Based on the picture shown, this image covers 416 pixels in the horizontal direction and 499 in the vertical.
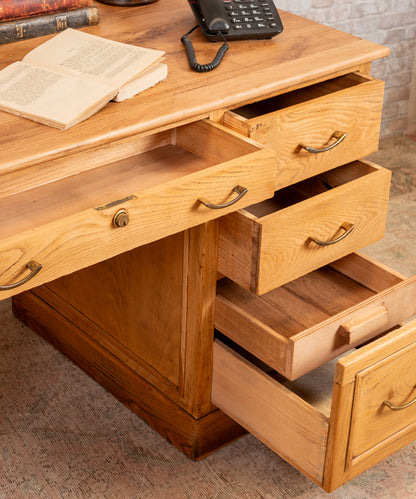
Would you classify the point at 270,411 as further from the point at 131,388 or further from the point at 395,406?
the point at 131,388

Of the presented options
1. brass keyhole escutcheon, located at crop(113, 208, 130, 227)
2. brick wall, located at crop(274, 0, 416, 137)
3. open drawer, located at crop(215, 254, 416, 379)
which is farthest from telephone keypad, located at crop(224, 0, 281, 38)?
brick wall, located at crop(274, 0, 416, 137)

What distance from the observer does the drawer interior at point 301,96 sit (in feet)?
5.01

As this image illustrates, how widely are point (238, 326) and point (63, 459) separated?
1.56 ft

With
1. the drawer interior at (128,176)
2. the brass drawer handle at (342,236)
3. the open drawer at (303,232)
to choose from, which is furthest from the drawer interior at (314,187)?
the drawer interior at (128,176)

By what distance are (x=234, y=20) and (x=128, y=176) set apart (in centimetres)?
44

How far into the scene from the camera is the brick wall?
8.21ft

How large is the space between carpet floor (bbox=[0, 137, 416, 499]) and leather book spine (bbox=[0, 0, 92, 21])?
0.80 metres

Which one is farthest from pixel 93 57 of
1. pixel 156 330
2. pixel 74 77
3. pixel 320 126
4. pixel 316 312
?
pixel 316 312

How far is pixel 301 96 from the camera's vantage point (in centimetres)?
157

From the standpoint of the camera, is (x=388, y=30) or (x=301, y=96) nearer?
(x=301, y=96)

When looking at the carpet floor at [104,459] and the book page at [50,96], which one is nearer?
the book page at [50,96]

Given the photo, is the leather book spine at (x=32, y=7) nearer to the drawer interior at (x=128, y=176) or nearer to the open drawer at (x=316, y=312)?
the drawer interior at (x=128, y=176)

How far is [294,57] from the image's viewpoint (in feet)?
4.81

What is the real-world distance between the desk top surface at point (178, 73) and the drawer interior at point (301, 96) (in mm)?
56
